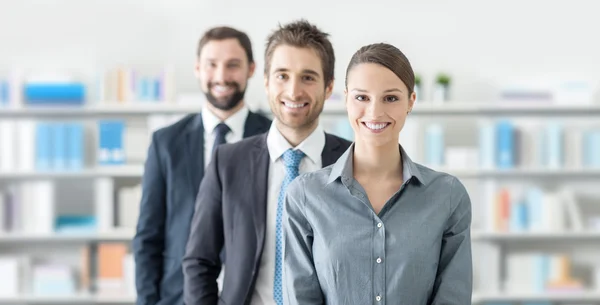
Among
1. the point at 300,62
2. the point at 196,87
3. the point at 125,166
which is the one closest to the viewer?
the point at 300,62

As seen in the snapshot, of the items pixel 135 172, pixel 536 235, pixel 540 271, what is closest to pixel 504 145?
pixel 536 235

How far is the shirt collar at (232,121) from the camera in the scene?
2.67 metres

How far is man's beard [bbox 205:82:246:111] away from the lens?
8.76 feet

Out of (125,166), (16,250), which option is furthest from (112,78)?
(16,250)

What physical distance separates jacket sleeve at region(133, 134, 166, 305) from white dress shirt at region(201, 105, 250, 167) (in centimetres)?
15

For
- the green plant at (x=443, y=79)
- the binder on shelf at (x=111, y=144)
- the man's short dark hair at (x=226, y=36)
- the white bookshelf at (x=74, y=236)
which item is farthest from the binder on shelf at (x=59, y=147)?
the man's short dark hair at (x=226, y=36)

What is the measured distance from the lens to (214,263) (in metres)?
2.14

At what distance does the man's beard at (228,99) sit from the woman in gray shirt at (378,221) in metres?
0.96

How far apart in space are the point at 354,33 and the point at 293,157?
11.6 feet

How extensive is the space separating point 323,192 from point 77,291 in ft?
12.9

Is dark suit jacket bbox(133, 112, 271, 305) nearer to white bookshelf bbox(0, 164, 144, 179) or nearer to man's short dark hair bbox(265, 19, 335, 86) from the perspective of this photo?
man's short dark hair bbox(265, 19, 335, 86)

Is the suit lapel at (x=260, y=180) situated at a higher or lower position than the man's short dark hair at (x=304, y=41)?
lower

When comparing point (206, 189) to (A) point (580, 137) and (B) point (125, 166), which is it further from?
(A) point (580, 137)

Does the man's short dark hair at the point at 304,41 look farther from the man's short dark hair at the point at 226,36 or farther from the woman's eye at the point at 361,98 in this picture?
the man's short dark hair at the point at 226,36
